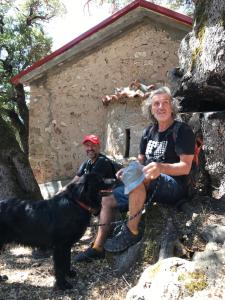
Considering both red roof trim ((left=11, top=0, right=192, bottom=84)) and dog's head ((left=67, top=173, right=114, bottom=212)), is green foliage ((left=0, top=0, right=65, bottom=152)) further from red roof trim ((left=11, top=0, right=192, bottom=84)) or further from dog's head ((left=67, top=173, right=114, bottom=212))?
dog's head ((left=67, top=173, right=114, bottom=212))

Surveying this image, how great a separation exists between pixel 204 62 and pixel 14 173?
3.10m

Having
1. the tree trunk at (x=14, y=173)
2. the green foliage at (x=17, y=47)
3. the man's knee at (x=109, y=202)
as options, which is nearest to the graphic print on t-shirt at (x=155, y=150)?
the man's knee at (x=109, y=202)

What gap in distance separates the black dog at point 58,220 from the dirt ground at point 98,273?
169 mm

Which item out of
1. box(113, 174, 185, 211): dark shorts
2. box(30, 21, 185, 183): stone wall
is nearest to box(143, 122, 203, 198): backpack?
box(113, 174, 185, 211): dark shorts

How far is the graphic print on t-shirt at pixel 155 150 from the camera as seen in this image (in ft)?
12.7

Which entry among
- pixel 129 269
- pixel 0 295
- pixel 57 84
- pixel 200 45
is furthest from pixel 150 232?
pixel 57 84

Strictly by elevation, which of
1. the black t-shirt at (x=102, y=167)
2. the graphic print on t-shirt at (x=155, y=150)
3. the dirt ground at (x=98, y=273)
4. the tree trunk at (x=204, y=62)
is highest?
the tree trunk at (x=204, y=62)

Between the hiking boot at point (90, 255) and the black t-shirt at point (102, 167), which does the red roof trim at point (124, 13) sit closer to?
the black t-shirt at point (102, 167)

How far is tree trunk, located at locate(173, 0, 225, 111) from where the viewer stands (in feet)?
13.8

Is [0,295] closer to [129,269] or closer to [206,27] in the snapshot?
[129,269]

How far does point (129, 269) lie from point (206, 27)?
9.81ft

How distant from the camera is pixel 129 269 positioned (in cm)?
366

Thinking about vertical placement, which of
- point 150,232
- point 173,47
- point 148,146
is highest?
point 173,47

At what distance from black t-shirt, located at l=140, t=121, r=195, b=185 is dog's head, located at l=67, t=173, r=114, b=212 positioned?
2.14 feet
